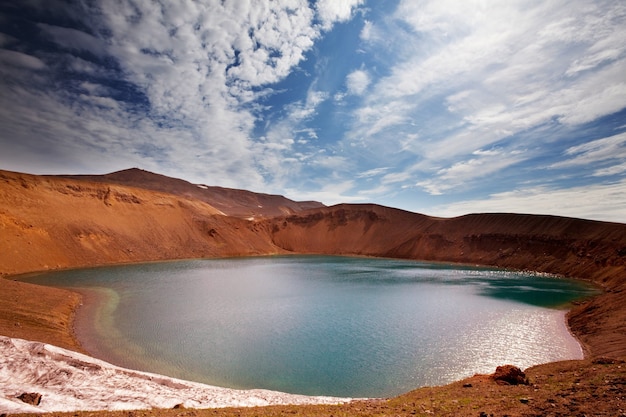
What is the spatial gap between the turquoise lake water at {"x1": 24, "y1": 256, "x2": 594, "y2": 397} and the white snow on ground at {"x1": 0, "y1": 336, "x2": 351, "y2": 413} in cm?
188

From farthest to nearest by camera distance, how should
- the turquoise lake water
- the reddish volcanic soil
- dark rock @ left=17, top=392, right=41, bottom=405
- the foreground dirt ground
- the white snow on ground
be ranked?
the turquoise lake water < the white snow on ground < the reddish volcanic soil < dark rock @ left=17, top=392, right=41, bottom=405 < the foreground dirt ground

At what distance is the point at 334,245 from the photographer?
8969cm

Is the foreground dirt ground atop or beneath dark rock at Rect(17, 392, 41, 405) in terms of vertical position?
atop

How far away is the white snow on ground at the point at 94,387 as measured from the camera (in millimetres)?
9484

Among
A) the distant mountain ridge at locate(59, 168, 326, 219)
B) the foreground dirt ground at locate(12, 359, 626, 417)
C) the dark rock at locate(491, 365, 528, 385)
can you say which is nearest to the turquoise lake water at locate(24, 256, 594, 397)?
the dark rock at locate(491, 365, 528, 385)

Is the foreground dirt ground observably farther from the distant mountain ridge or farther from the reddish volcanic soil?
the distant mountain ridge

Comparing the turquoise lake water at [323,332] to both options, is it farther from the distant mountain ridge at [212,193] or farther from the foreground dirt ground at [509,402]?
the distant mountain ridge at [212,193]

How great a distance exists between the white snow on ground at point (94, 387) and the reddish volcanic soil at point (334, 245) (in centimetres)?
341

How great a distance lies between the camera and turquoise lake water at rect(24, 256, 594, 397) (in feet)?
45.5

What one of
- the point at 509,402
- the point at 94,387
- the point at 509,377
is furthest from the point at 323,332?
the point at 509,402

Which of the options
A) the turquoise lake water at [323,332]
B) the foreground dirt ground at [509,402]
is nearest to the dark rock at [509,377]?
the foreground dirt ground at [509,402]

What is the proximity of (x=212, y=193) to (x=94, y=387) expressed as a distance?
15399 centimetres

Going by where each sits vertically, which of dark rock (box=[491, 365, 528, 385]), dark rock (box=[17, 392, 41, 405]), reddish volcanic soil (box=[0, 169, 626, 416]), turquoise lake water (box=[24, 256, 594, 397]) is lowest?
turquoise lake water (box=[24, 256, 594, 397])

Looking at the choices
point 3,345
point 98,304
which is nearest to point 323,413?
point 3,345
